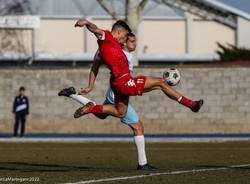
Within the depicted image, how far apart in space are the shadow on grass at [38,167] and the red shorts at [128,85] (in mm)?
1396

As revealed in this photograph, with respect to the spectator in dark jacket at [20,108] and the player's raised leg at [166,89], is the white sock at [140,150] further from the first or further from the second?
the spectator in dark jacket at [20,108]

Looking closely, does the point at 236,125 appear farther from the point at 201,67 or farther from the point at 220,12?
the point at 220,12

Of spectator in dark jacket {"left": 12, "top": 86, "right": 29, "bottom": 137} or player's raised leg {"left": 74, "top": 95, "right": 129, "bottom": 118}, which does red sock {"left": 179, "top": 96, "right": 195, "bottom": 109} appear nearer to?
player's raised leg {"left": 74, "top": 95, "right": 129, "bottom": 118}

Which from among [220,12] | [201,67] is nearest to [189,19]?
[220,12]

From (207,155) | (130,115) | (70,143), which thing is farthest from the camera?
(70,143)

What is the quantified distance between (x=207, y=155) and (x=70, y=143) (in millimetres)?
9851

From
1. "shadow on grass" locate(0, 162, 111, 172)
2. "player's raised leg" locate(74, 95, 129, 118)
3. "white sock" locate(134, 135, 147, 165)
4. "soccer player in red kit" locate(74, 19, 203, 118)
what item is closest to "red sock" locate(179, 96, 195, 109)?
"soccer player in red kit" locate(74, 19, 203, 118)

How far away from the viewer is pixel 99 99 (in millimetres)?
35562

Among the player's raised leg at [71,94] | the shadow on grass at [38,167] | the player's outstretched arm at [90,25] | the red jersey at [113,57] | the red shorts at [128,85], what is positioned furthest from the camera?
the shadow on grass at [38,167]

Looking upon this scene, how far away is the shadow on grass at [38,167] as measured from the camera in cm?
1523

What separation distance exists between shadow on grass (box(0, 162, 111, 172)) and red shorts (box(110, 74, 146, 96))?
4.58ft

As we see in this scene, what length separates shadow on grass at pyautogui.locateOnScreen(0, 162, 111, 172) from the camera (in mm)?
15233

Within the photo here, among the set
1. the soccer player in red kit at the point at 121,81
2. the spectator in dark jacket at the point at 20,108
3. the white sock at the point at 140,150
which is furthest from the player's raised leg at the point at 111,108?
the spectator in dark jacket at the point at 20,108

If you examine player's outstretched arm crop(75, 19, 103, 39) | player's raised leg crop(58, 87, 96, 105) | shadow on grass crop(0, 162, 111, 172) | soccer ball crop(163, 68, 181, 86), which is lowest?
shadow on grass crop(0, 162, 111, 172)
